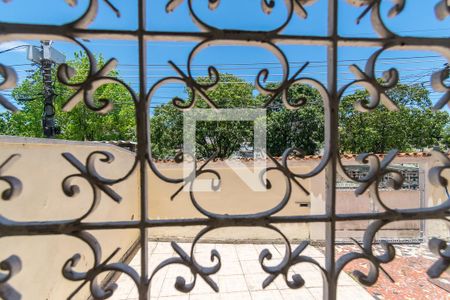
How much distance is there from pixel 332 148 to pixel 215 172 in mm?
286

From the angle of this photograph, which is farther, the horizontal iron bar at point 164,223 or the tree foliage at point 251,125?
the tree foliage at point 251,125

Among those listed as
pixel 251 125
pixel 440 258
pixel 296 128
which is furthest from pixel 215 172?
pixel 296 128

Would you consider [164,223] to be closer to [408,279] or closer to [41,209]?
[41,209]

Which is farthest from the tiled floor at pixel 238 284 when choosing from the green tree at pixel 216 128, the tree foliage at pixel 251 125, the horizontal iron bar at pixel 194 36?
the green tree at pixel 216 128

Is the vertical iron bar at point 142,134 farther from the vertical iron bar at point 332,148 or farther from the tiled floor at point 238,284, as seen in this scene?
the tiled floor at point 238,284

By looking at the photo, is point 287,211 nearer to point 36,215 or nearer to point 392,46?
point 36,215

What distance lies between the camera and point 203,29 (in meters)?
0.59

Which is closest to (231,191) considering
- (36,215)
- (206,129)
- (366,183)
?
(36,215)

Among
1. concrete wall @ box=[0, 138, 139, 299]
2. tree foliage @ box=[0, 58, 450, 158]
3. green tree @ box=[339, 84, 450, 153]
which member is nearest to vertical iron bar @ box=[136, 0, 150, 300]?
concrete wall @ box=[0, 138, 139, 299]

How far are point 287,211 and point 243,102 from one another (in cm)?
836

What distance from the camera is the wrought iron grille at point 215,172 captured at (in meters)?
0.56

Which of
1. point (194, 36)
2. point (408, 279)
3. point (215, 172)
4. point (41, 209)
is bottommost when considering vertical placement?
point (408, 279)

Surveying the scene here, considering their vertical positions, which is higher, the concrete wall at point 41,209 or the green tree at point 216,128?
the green tree at point 216,128

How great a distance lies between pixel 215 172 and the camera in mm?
612
